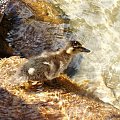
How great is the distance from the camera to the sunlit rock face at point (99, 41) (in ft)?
21.6

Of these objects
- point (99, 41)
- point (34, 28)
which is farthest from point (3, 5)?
point (99, 41)

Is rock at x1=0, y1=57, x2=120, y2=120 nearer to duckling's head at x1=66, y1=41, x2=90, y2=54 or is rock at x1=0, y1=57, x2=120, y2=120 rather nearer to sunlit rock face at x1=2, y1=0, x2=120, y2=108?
duckling's head at x1=66, y1=41, x2=90, y2=54

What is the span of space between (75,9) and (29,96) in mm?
3295

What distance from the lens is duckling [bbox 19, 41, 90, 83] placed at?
226 inches

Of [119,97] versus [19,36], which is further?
[19,36]

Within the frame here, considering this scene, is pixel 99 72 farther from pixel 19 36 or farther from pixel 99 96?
pixel 19 36

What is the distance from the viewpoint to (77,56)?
23.5 ft

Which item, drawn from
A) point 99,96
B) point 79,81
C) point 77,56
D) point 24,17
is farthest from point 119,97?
point 24,17

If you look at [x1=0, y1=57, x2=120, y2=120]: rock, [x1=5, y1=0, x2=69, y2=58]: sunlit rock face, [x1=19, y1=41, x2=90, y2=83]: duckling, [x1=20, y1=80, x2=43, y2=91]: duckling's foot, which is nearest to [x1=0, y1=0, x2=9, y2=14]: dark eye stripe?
[x1=5, y1=0, x2=69, y2=58]: sunlit rock face

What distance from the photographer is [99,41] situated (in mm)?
7520

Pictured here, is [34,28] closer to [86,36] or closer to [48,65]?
[86,36]

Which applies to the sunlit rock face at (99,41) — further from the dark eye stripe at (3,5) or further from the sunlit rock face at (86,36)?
the dark eye stripe at (3,5)

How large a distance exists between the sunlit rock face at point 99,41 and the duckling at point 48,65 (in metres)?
0.60

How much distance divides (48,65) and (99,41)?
1.88m
